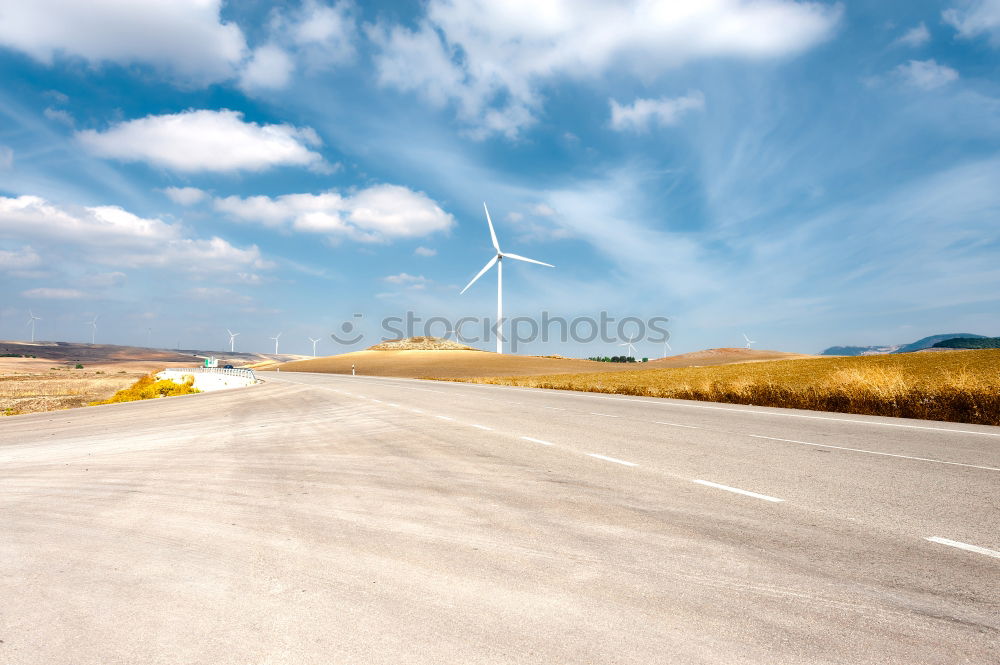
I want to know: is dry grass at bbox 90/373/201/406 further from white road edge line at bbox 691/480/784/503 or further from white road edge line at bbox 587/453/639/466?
white road edge line at bbox 691/480/784/503

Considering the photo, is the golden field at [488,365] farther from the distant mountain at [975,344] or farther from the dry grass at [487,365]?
the distant mountain at [975,344]

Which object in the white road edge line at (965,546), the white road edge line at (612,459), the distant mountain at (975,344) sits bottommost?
the white road edge line at (965,546)

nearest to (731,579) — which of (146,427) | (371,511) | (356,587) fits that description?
(356,587)

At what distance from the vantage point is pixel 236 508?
5.90m

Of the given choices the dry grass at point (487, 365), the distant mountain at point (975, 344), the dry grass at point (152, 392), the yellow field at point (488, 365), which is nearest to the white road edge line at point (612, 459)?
the dry grass at point (152, 392)

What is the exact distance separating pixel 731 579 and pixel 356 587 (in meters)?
2.24

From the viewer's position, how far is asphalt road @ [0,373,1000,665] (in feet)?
9.89

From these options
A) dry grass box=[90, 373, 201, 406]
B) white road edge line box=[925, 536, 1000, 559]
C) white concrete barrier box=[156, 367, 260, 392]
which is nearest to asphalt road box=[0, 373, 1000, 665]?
white road edge line box=[925, 536, 1000, 559]

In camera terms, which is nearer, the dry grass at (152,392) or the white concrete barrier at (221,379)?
the dry grass at (152,392)

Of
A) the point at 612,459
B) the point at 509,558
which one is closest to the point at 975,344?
the point at 612,459

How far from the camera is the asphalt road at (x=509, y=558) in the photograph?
3016mm

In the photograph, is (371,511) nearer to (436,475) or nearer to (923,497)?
(436,475)

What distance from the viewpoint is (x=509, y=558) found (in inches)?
165

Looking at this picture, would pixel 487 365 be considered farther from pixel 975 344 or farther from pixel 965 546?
pixel 975 344
